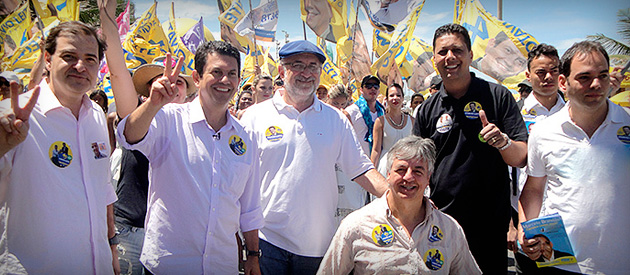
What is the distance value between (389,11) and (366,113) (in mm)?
4828

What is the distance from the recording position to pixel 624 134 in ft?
7.80

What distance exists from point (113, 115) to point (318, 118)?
6.54 ft

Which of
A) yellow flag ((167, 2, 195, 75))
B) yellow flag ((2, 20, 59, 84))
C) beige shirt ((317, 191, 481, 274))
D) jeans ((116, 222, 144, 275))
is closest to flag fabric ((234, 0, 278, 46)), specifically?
yellow flag ((167, 2, 195, 75))

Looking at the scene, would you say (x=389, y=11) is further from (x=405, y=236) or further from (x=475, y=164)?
(x=405, y=236)

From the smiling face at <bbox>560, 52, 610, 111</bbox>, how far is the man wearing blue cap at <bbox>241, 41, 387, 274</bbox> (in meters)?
1.40

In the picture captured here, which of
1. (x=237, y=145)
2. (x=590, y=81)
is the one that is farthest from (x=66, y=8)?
(x=590, y=81)

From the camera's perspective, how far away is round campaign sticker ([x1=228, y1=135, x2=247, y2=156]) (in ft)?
8.70

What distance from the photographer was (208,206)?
2463 mm

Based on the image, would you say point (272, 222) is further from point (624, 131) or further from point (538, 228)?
point (624, 131)

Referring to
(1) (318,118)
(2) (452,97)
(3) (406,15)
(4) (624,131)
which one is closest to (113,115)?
(1) (318,118)

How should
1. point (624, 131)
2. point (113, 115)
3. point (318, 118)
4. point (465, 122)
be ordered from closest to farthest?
point (624, 131)
point (465, 122)
point (318, 118)
point (113, 115)

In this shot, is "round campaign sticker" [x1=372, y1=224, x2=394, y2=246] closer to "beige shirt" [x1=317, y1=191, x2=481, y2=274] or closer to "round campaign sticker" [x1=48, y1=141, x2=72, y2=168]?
"beige shirt" [x1=317, y1=191, x2=481, y2=274]

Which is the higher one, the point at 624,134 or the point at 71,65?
the point at 71,65

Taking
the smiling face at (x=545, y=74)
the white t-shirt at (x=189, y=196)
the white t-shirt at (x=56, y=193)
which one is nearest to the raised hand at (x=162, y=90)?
the white t-shirt at (x=189, y=196)
